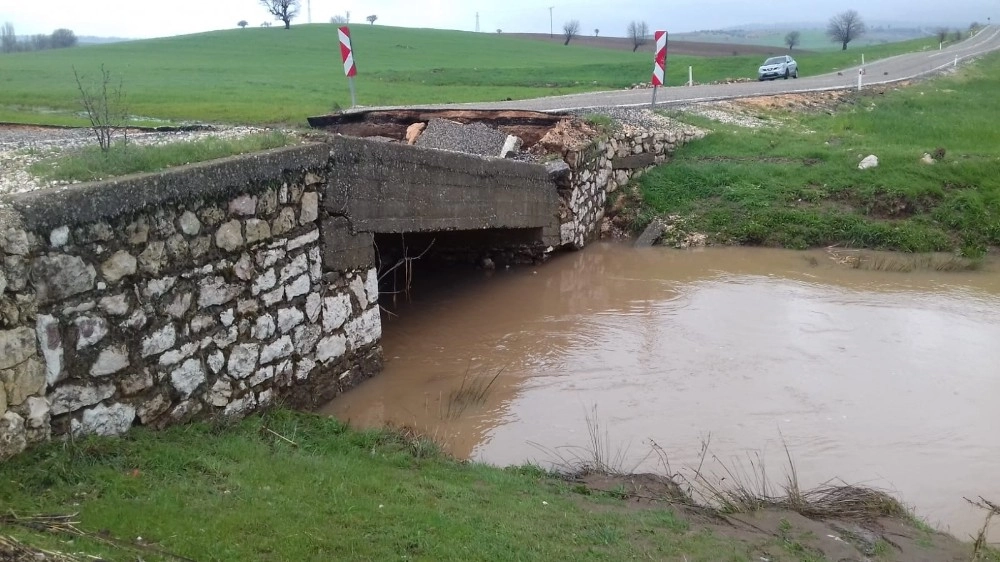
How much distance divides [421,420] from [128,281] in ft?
9.19

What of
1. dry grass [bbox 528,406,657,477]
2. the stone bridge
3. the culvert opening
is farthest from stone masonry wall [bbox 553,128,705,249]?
dry grass [bbox 528,406,657,477]

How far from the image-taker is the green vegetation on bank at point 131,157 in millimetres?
5121

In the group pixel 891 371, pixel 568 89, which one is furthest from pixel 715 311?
pixel 568 89

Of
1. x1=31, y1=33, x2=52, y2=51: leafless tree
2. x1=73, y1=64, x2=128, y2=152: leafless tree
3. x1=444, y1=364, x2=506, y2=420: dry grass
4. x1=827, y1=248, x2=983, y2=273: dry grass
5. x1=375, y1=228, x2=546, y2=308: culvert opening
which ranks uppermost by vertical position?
x1=31, y1=33, x2=52, y2=51: leafless tree

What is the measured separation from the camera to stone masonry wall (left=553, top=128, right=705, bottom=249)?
12.6 metres

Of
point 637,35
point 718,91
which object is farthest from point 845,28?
point 718,91

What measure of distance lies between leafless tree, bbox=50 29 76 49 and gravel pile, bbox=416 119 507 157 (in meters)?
74.3

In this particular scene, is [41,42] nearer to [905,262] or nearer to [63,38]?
[63,38]

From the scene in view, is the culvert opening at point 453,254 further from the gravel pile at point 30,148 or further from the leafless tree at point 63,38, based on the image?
the leafless tree at point 63,38

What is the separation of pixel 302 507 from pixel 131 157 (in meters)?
2.70

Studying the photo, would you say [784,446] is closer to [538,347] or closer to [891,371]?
[891,371]

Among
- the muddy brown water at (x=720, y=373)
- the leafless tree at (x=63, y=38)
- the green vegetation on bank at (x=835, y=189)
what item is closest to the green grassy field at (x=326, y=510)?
the muddy brown water at (x=720, y=373)

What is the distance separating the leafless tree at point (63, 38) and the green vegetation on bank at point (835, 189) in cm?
7502

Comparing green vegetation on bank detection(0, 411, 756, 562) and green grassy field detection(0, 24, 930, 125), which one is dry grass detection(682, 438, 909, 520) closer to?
green vegetation on bank detection(0, 411, 756, 562)
